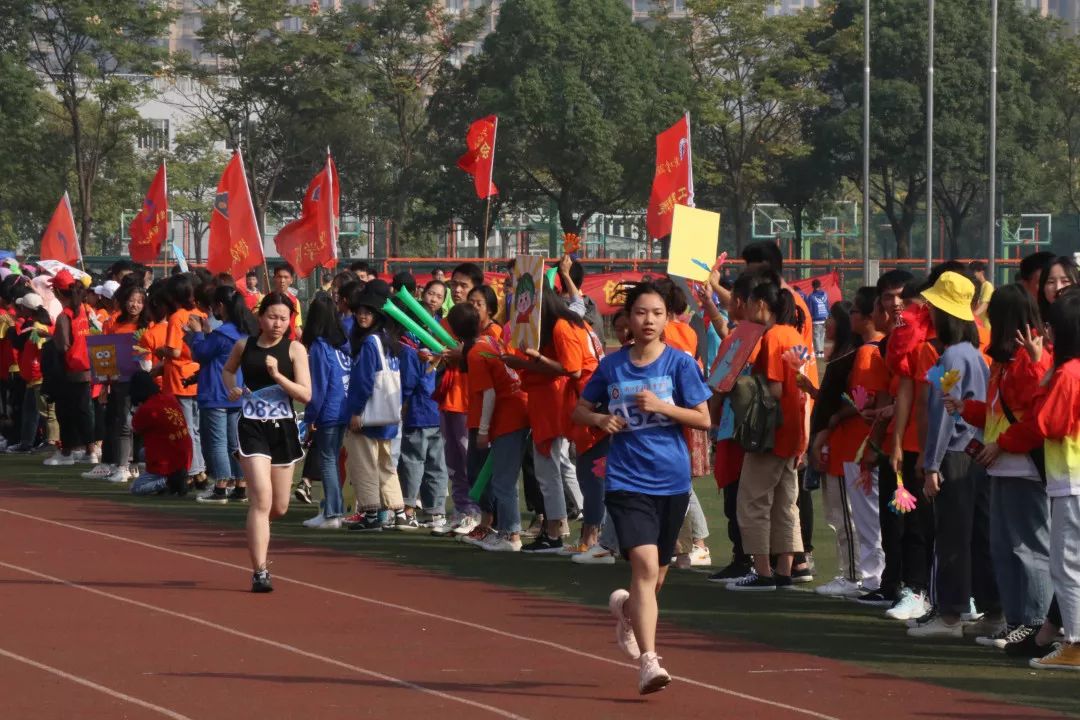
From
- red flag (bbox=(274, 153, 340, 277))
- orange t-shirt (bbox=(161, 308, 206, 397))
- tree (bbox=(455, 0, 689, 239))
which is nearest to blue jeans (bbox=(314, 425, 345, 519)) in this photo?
orange t-shirt (bbox=(161, 308, 206, 397))

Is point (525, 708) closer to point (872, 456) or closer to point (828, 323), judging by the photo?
point (872, 456)

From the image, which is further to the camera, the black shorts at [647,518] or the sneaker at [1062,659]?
the sneaker at [1062,659]

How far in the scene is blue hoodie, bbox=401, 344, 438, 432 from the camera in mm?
14266

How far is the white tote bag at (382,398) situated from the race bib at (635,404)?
18.5 feet

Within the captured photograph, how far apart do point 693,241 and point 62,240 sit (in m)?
16.6

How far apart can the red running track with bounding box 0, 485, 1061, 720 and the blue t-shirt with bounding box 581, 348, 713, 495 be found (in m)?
0.92

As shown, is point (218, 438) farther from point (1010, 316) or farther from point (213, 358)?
point (1010, 316)

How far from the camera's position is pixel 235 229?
73.8 ft

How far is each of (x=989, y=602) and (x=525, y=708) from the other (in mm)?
2991

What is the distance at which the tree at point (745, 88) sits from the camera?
54.0m

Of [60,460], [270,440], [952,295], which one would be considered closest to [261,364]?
[270,440]

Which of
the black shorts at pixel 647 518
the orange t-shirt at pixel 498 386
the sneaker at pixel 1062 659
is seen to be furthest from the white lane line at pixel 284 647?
the orange t-shirt at pixel 498 386

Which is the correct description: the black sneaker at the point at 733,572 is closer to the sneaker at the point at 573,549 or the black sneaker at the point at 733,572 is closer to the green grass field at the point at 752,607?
the green grass field at the point at 752,607

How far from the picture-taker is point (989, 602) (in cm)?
970
